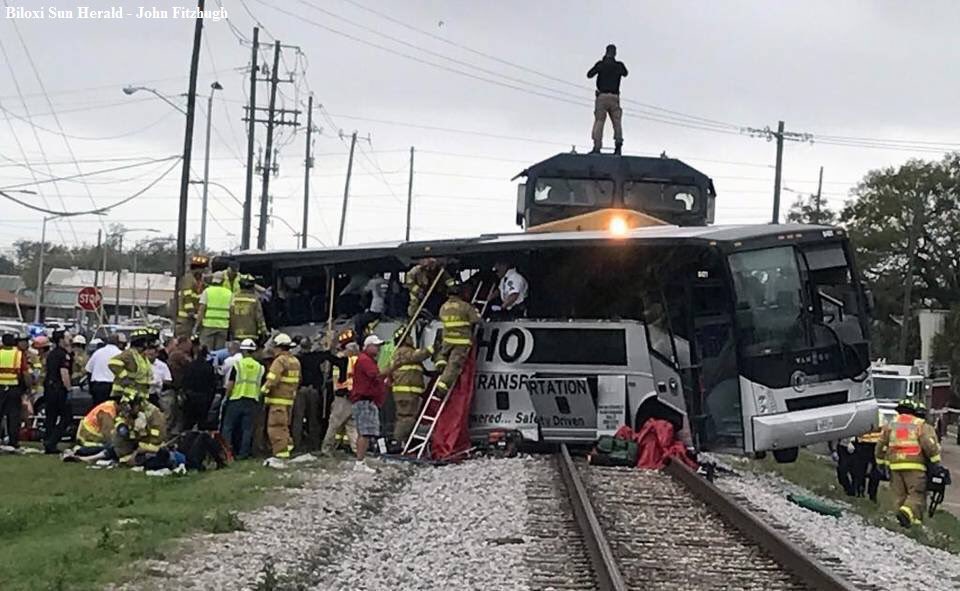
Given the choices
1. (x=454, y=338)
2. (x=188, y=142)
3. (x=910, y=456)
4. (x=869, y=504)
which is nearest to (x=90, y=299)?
(x=188, y=142)

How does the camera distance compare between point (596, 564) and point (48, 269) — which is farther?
point (48, 269)

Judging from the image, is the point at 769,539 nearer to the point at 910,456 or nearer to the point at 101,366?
the point at 910,456

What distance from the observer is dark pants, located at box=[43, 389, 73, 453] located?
19062 mm

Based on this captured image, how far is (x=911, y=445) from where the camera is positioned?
1728cm

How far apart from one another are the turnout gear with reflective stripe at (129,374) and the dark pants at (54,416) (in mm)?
2029

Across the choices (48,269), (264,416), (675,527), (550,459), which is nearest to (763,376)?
(550,459)

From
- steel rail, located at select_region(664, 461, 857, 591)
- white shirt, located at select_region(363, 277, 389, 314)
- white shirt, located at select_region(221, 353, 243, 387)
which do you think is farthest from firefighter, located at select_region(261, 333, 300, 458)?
steel rail, located at select_region(664, 461, 857, 591)

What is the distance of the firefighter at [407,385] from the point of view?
717 inches

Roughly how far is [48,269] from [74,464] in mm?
115461

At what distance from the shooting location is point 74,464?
17.4 m

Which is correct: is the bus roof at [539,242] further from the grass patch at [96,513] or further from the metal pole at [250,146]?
the metal pole at [250,146]

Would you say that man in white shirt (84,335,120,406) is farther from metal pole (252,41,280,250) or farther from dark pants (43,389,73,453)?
metal pole (252,41,280,250)

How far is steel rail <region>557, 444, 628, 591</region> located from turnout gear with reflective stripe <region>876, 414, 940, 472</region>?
4440 mm

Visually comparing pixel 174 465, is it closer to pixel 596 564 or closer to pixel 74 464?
pixel 74 464
